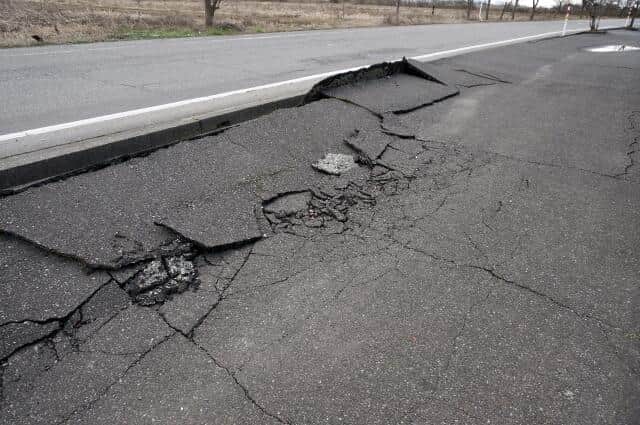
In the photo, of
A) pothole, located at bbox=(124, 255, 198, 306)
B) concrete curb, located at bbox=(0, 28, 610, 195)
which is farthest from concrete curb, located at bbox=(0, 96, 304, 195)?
pothole, located at bbox=(124, 255, 198, 306)

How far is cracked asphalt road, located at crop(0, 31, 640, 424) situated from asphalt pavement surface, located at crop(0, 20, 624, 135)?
2.64m

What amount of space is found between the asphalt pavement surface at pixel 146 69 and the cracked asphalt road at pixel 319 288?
8.67ft

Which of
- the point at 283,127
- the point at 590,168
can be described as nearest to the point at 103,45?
the point at 283,127

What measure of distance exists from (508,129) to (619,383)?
13.9ft

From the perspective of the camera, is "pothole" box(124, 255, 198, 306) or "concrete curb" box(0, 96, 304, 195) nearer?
"pothole" box(124, 255, 198, 306)

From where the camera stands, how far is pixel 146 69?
848 cm

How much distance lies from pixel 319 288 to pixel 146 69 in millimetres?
7525

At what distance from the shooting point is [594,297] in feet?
8.93

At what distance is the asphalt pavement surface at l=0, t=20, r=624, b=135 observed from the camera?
588 cm

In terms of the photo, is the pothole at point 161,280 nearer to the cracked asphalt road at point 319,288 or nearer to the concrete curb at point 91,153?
the cracked asphalt road at point 319,288

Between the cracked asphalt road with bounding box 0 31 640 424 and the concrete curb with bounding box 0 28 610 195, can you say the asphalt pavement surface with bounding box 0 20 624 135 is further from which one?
the cracked asphalt road with bounding box 0 31 640 424

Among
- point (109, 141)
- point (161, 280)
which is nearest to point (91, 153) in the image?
point (109, 141)

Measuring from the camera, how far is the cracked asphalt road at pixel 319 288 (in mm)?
2055

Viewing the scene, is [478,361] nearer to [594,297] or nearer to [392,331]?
[392,331]
